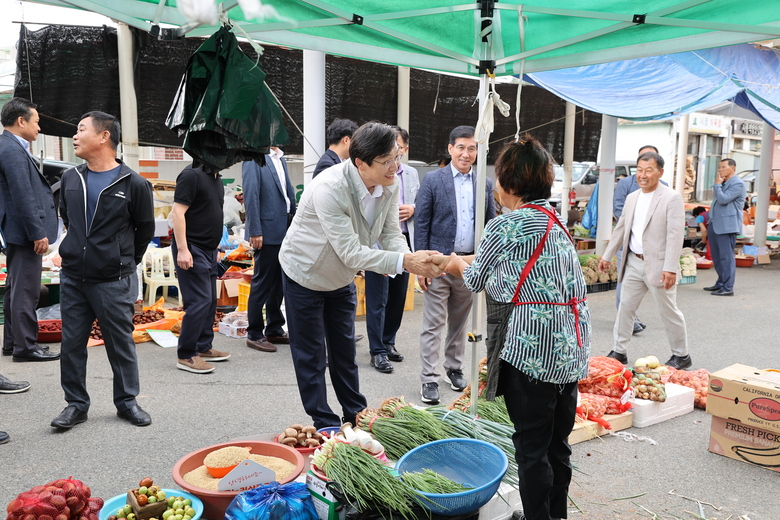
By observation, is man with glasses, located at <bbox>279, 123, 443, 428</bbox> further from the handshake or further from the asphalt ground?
the asphalt ground

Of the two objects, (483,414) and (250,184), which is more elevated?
(250,184)

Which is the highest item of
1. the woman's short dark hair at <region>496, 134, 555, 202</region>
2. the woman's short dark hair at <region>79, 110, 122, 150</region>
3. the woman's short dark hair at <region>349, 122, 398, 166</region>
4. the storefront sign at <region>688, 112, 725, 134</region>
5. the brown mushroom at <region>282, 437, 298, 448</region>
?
the storefront sign at <region>688, 112, 725, 134</region>

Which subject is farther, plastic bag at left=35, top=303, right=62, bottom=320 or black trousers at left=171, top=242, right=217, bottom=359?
plastic bag at left=35, top=303, right=62, bottom=320

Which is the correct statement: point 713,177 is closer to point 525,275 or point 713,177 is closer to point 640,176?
point 640,176

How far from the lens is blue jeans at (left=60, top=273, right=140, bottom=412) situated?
162 inches

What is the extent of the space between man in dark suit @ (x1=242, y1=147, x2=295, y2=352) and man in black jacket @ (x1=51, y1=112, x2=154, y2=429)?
190cm

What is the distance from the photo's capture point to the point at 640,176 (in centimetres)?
595

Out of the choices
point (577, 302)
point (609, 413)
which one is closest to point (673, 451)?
point (609, 413)

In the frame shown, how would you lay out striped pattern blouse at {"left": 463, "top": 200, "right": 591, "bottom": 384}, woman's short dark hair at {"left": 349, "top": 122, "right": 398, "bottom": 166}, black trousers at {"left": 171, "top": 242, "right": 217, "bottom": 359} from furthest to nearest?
black trousers at {"left": 171, "top": 242, "right": 217, "bottom": 359}, woman's short dark hair at {"left": 349, "top": 122, "right": 398, "bottom": 166}, striped pattern blouse at {"left": 463, "top": 200, "right": 591, "bottom": 384}

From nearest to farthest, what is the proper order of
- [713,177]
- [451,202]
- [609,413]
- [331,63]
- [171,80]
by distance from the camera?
[609,413]
[451,202]
[171,80]
[331,63]
[713,177]

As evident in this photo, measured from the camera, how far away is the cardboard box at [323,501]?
282 cm

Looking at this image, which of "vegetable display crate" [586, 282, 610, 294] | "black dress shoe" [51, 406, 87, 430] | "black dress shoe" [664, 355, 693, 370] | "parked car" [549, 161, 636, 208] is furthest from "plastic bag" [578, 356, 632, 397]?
"parked car" [549, 161, 636, 208]

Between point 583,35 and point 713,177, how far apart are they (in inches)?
1135

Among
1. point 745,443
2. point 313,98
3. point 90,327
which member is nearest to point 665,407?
point 745,443
